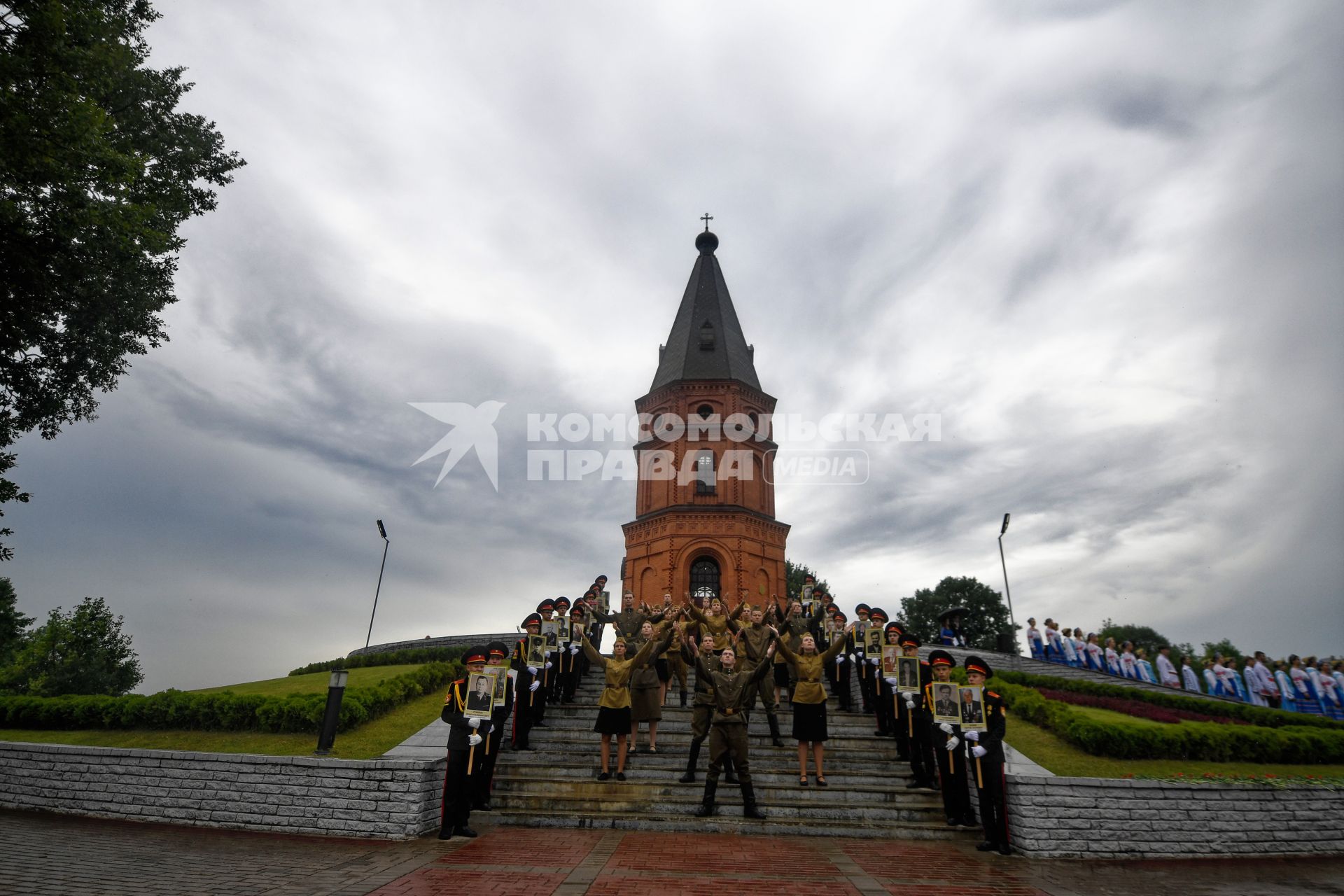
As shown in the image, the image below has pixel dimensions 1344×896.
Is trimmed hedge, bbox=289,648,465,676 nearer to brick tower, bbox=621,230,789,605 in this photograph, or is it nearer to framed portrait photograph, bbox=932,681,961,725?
brick tower, bbox=621,230,789,605

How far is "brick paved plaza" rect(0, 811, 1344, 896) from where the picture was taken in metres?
5.71

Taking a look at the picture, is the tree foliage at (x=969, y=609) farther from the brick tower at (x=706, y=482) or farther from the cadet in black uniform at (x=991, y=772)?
the cadet in black uniform at (x=991, y=772)

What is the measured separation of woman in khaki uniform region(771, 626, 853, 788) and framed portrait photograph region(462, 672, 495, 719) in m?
4.27

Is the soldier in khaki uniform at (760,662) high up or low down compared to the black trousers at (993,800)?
up

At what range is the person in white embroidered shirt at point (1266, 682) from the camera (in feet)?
60.2

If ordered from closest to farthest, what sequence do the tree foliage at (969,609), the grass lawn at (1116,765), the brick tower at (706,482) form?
the grass lawn at (1116,765)
the brick tower at (706,482)
the tree foliage at (969,609)

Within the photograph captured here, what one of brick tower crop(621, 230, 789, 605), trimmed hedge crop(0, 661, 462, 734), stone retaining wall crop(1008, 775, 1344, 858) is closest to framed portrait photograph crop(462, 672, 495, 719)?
trimmed hedge crop(0, 661, 462, 734)

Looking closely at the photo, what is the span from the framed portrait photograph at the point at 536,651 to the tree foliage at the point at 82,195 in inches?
401

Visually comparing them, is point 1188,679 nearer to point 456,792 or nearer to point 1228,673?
point 1228,673

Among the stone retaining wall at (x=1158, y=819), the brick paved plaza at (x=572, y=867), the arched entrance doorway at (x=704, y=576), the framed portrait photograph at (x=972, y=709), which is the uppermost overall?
the arched entrance doorway at (x=704, y=576)

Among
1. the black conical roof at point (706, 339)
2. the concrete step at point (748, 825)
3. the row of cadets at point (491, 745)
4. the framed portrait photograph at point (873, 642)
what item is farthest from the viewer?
the black conical roof at point (706, 339)

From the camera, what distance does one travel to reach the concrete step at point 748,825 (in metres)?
8.15

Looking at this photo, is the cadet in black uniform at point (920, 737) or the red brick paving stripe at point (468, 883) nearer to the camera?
the red brick paving stripe at point (468, 883)

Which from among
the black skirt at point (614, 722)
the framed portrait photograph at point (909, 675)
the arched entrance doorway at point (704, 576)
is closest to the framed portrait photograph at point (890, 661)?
the framed portrait photograph at point (909, 675)
